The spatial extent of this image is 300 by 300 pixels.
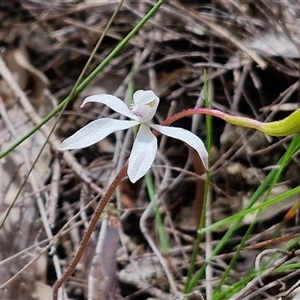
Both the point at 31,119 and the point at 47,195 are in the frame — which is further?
the point at 31,119

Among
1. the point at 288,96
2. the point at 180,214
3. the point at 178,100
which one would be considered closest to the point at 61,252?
the point at 180,214

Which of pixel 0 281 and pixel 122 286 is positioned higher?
pixel 0 281

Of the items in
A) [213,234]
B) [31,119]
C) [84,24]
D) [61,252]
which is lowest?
[213,234]

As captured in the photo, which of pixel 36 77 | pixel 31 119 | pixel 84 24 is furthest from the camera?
pixel 84 24

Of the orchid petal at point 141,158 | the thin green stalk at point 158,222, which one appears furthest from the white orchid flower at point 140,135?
the thin green stalk at point 158,222

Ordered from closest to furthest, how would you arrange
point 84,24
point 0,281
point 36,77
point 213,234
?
point 0,281
point 213,234
point 36,77
point 84,24

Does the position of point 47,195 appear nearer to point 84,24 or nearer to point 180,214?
point 180,214

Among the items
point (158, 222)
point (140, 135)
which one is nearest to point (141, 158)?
point (140, 135)

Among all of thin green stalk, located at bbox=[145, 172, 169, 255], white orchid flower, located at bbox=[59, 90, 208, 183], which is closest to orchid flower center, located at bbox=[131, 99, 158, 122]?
white orchid flower, located at bbox=[59, 90, 208, 183]
